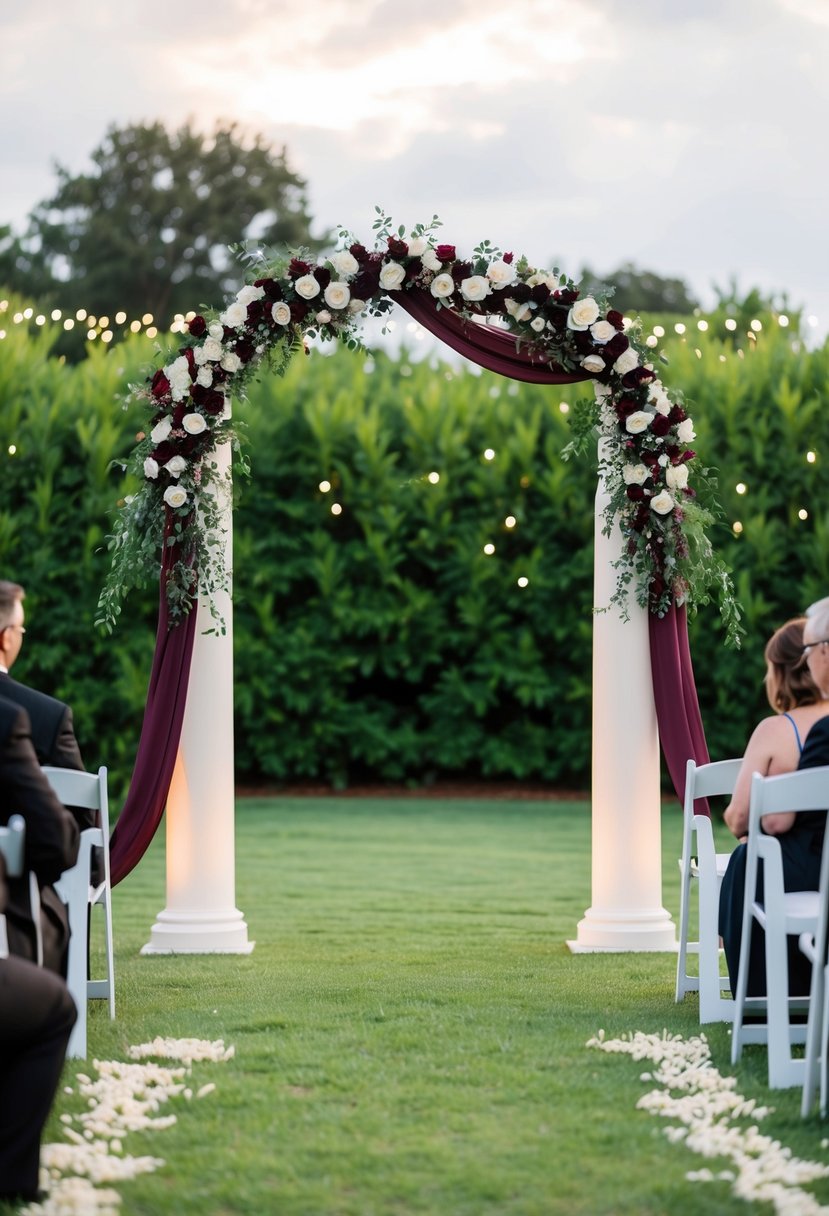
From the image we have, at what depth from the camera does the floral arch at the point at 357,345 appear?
6.38m

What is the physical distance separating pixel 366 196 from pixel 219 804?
21340 millimetres

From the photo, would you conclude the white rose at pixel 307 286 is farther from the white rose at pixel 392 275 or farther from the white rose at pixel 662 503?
the white rose at pixel 662 503

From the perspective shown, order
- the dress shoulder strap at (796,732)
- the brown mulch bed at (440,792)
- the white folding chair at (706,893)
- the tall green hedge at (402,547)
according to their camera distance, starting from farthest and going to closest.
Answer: the brown mulch bed at (440,792), the tall green hedge at (402,547), the white folding chair at (706,893), the dress shoulder strap at (796,732)

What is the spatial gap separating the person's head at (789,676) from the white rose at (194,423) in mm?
2816

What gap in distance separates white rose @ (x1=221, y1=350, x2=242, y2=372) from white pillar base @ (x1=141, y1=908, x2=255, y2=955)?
2.52 metres

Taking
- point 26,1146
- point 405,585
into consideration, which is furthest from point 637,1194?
point 405,585

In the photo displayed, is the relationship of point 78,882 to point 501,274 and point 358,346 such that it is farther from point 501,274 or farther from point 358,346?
point 501,274

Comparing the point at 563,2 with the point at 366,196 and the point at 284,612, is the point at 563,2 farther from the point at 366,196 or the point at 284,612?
the point at 366,196

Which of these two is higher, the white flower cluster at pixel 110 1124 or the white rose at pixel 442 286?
the white rose at pixel 442 286

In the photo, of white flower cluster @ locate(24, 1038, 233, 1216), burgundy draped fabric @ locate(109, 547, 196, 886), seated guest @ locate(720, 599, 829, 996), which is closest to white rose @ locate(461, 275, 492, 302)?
burgundy draped fabric @ locate(109, 547, 196, 886)

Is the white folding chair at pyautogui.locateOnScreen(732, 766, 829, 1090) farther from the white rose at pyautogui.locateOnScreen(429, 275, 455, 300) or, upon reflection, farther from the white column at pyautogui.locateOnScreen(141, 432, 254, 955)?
the white rose at pyautogui.locateOnScreen(429, 275, 455, 300)

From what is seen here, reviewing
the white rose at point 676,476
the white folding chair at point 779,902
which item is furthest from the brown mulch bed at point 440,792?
the white folding chair at point 779,902

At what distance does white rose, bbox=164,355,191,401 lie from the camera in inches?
251

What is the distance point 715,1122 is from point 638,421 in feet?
11.3
